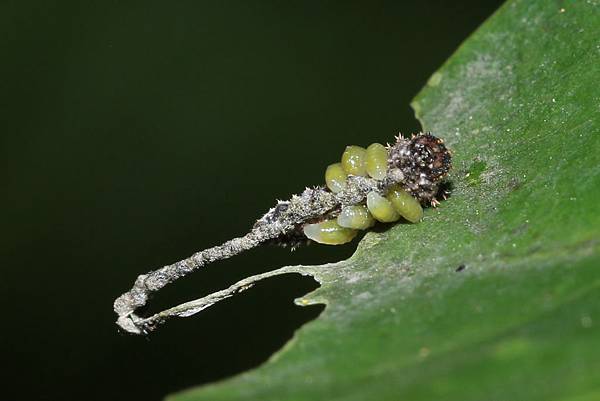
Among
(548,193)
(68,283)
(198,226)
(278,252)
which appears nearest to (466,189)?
(548,193)

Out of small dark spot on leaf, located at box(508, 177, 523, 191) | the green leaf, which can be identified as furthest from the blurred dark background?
small dark spot on leaf, located at box(508, 177, 523, 191)

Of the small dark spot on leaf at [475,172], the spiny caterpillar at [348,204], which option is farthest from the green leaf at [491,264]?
the spiny caterpillar at [348,204]

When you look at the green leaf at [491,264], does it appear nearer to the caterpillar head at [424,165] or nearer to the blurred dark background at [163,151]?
Answer: the caterpillar head at [424,165]

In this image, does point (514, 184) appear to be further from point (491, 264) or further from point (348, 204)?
point (348, 204)

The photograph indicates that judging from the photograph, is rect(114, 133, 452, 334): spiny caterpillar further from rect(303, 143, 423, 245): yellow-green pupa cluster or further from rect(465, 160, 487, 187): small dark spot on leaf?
rect(465, 160, 487, 187): small dark spot on leaf

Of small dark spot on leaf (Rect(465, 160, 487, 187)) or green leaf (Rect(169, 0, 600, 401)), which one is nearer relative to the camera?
green leaf (Rect(169, 0, 600, 401))

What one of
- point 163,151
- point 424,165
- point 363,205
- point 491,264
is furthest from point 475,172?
point 163,151

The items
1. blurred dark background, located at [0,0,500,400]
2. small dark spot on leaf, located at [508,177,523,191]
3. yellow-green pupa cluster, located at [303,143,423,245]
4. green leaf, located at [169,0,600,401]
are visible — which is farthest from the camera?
blurred dark background, located at [0,0,500,400]
